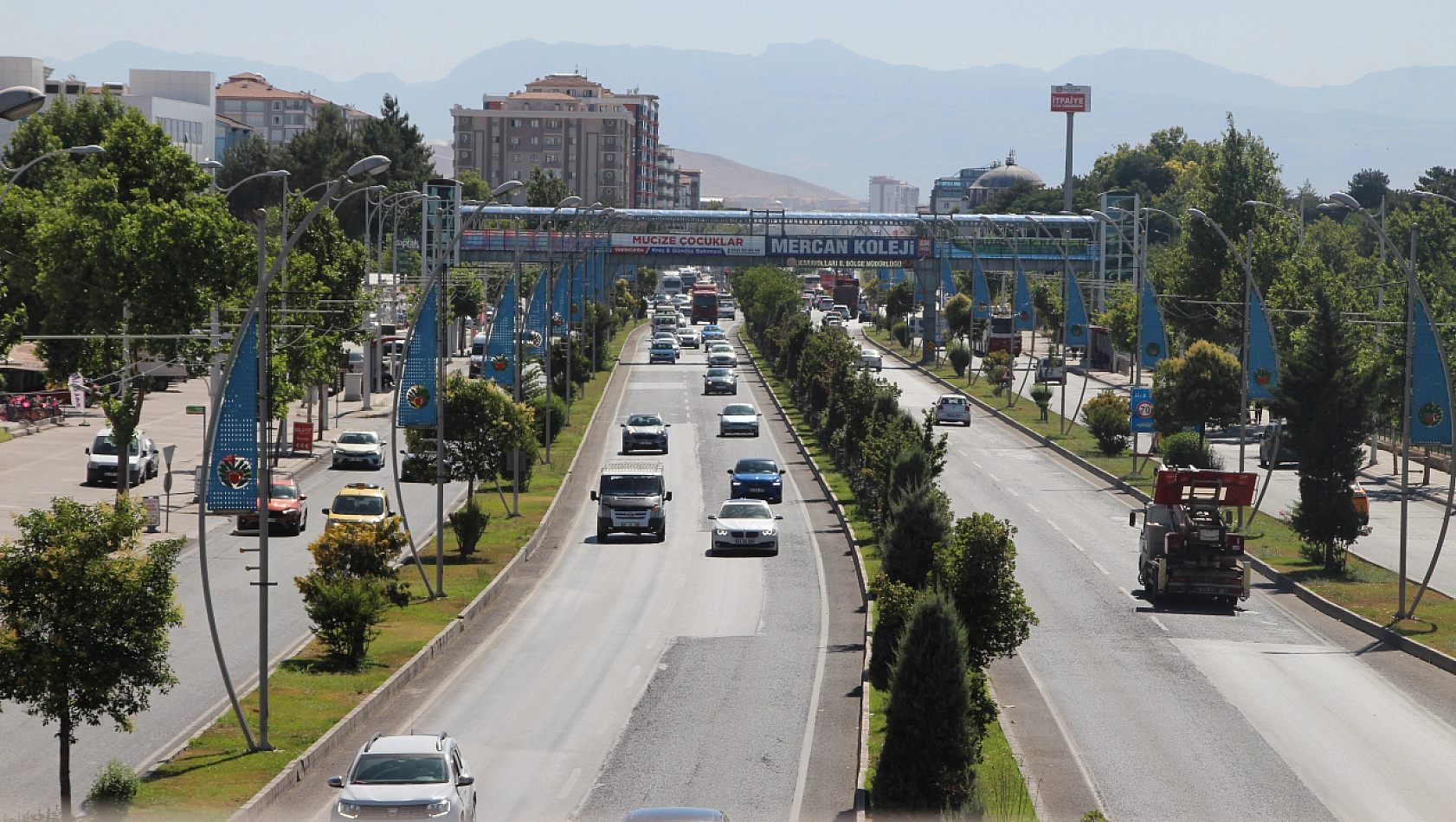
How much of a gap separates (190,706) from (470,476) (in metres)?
16.3

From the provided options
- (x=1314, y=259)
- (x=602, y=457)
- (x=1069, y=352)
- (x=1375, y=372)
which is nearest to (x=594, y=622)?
(x=1375, y=372)

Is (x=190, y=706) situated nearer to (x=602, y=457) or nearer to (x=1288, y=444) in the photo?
(x=1288, y=444)

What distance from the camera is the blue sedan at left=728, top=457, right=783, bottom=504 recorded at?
156ft

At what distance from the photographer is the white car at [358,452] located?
54938mm

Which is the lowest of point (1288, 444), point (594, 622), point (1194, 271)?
point (594, 622)

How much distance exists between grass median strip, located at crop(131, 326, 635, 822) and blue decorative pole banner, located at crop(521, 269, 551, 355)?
1670cm

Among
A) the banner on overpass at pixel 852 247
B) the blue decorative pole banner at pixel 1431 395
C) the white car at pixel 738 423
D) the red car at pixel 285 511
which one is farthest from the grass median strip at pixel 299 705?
the banner on overpass at pixel 852 247

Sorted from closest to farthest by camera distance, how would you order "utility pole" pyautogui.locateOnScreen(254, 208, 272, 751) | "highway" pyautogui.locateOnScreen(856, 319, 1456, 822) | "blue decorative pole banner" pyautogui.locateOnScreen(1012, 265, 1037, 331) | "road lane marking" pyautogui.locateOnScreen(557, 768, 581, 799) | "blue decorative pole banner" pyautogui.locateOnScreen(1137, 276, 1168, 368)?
"road lane marking" pyautogui.locateOnScreen(557, 768, 581, 799)
"highway" pyautogui.locateOnScreen(856, 319, 1456, 822)
"utility pole" pyautogui.locateOnScreen(254, 208, 272, 751)
"blue decorative pole banner" pyautogui.locateOnScreen(1137, 276, 1168, 368)
"blue decorative pole banner" pyautogui.locateOnScreen(1012, 265, 1037, 331)

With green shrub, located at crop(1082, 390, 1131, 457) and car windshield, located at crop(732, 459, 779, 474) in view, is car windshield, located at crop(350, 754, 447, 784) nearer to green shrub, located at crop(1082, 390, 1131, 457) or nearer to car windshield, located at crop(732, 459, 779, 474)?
car windshield, located at crop(732, 459, 779, 474)

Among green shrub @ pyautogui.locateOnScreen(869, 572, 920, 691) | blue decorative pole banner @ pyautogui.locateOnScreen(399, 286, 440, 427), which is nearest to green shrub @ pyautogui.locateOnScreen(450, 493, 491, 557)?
blue decorative pole banner @ pyautogui.locateOnScreen(399, 286, 440, 427)

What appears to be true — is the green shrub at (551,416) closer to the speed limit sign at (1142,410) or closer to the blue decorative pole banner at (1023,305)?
the speed limit sign at (1142,410)

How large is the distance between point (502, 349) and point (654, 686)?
2330 centimetres

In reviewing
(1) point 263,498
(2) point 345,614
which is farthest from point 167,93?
(1) point 263,498

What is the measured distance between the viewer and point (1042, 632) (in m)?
29.8
